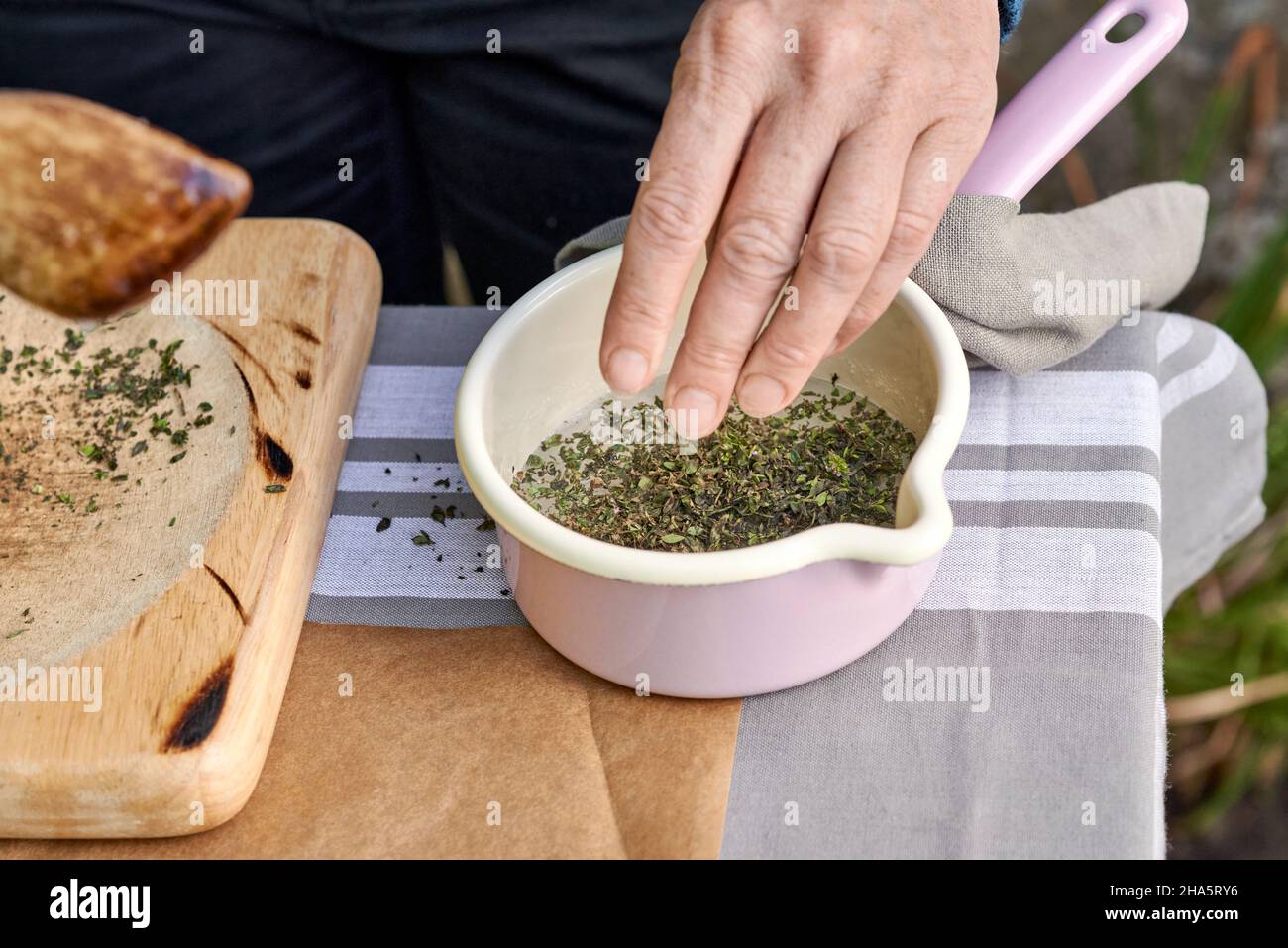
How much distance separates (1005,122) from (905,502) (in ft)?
1.24

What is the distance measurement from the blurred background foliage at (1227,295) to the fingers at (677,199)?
88 cm

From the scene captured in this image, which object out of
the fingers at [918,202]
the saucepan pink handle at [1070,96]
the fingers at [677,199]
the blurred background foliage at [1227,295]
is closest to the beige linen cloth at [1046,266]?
the saucepan pink handle at [1070,96]

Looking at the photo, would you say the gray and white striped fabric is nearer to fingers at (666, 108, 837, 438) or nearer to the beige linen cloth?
the beige linen cloth

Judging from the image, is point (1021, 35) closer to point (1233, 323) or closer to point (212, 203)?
point (1233, 323)

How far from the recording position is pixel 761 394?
2.49 feet

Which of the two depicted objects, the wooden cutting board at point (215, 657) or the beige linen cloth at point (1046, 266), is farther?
the beige linen cloth at point (1046, 266)

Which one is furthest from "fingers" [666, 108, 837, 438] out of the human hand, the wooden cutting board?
the wooden cutting board

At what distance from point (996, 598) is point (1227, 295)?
1.32 meters

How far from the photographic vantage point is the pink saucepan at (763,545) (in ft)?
2.27

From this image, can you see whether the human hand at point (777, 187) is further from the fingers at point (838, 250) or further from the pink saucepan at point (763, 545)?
the pink saucepan at point (763, 545)

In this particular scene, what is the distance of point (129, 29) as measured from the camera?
116 centimetres

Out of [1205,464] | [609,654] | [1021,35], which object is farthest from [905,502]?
[1021,35]

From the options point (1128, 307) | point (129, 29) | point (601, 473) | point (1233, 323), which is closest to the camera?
point (601, 473)

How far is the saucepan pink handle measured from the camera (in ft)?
2.99
